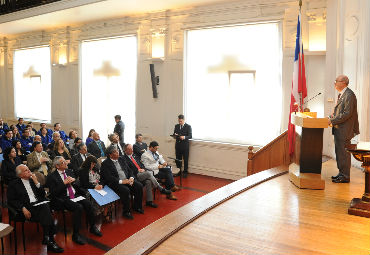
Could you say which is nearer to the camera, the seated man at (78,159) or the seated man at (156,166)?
the seated man at (78,159)

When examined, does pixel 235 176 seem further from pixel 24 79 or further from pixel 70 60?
pixel 24 79

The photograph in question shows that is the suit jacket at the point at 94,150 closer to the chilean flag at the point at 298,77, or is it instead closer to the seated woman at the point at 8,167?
the seated woman at the point at 8,167

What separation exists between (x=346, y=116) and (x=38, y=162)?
19.3ft

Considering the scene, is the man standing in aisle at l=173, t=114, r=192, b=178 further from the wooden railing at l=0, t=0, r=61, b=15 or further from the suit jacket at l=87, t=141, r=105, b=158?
the wooden railing at l=0, t=0, r=61, b=15

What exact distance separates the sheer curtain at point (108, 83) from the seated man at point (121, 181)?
16.1 feet

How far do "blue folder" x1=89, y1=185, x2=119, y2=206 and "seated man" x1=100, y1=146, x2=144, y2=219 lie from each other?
214mm

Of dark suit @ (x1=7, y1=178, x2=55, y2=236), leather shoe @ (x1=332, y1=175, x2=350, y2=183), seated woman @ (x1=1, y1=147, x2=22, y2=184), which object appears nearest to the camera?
leather shoe @ (x1=332, y1=175, x2=350, y2=183)

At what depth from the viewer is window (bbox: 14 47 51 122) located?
582 inches

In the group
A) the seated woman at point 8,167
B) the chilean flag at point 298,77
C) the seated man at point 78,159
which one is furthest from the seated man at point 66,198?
the chilean flag at point 298,77

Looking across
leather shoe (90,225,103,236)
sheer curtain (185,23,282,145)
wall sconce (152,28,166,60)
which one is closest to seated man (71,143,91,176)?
leather shoe (90,225,103,236)

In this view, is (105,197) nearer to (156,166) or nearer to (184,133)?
(156,166)

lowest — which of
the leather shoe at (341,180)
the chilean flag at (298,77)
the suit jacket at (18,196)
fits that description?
the suit jacket at (18,196)

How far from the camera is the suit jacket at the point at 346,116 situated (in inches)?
169

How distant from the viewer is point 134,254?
2.51 m
